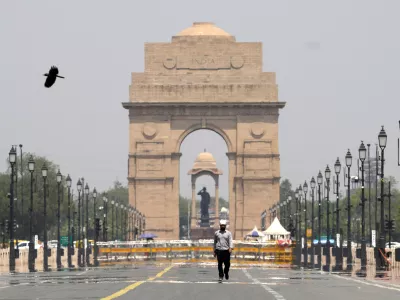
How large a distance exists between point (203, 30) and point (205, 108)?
29.8 ft

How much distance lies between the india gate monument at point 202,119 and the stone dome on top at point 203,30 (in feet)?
0.91

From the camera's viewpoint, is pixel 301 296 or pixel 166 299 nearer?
pixel 166 299

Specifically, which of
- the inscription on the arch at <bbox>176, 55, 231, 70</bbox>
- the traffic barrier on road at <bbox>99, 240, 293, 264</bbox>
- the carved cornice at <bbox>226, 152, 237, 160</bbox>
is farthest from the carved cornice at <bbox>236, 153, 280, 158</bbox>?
the traffic barrier on road at <bbox>99, 240, 293, 264</bbox>

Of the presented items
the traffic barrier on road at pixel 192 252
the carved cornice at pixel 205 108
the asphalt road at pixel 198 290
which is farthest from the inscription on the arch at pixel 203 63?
the asphalt road at pixel 198 290

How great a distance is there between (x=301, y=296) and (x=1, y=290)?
6.90 meters

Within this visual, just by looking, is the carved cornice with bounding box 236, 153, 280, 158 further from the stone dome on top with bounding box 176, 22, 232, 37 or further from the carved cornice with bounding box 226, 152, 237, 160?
the stone dome on top with bounding box 176, 22, 232, 37

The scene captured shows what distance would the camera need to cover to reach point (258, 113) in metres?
136

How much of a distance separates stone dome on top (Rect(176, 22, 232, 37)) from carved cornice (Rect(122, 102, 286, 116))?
7.90 m

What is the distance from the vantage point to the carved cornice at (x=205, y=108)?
134875mm

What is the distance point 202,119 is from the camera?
5340 inches

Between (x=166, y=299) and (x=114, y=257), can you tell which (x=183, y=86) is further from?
(x=166, y=299)

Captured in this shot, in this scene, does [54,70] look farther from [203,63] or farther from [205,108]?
[203,63]

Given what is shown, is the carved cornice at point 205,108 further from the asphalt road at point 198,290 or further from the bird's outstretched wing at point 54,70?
the bird's outstretched wing at point 54,70

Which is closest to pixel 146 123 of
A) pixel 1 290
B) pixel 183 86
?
pixel 183 86
